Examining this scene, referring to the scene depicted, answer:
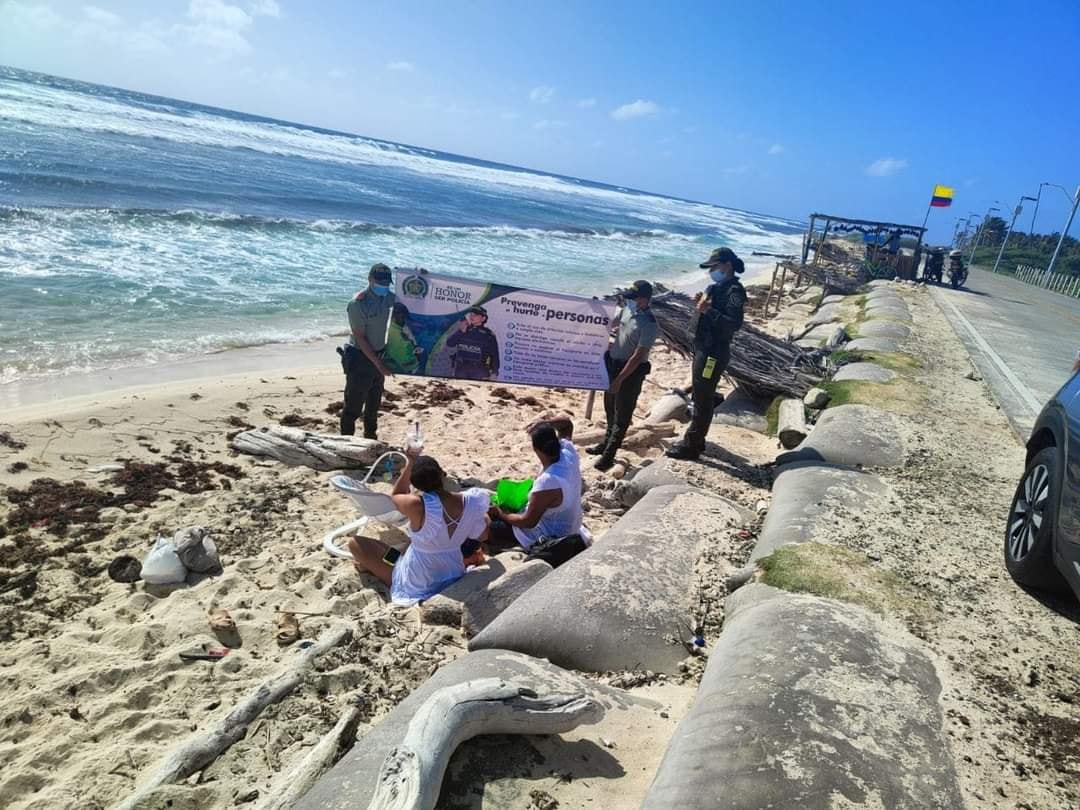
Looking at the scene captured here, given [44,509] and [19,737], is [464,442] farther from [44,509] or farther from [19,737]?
[19,737]

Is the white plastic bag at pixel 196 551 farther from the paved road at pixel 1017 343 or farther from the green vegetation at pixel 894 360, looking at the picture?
the green vegetation at pixel 894 360

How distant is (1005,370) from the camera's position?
427 inches

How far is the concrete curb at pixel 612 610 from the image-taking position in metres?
3.57

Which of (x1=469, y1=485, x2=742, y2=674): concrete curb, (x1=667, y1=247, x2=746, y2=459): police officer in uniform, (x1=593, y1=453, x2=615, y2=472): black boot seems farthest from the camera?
(x1=593, y1=453, x2=615, y2=472): black boot

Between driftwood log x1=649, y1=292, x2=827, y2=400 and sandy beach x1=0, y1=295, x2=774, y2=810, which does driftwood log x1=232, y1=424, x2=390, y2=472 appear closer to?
sandy beach x1=0, y1=295, x2=774, y2=810

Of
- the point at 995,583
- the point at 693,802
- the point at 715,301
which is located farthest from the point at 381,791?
the point at 715,301

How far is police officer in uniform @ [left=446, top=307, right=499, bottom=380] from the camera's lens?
725 centimetres

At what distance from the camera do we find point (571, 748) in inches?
112

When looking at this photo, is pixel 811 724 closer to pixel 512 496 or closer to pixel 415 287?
pixel 512 496

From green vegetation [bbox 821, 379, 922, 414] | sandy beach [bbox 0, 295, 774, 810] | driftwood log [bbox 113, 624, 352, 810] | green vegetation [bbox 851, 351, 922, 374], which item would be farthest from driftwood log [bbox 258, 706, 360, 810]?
green vegetation [bbox 851, 351, 922, 374]

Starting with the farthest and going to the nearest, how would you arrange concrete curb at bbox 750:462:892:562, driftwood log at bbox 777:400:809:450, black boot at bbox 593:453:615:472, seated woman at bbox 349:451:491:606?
driftwood log at bbox 777:400:809:450, black boot at bbox 593:453:615:472, concrete curb at bbox 750:462:892:562, seated woman at bbox 349:451:491:606

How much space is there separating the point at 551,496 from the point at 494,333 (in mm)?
2919

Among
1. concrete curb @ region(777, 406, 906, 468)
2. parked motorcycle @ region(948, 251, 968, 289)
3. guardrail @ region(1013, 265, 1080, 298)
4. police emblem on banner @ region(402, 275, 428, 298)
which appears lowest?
concrete curb @ region(777, 406, 906, 468)

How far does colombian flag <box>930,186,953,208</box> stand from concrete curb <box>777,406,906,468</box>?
3394 cm
